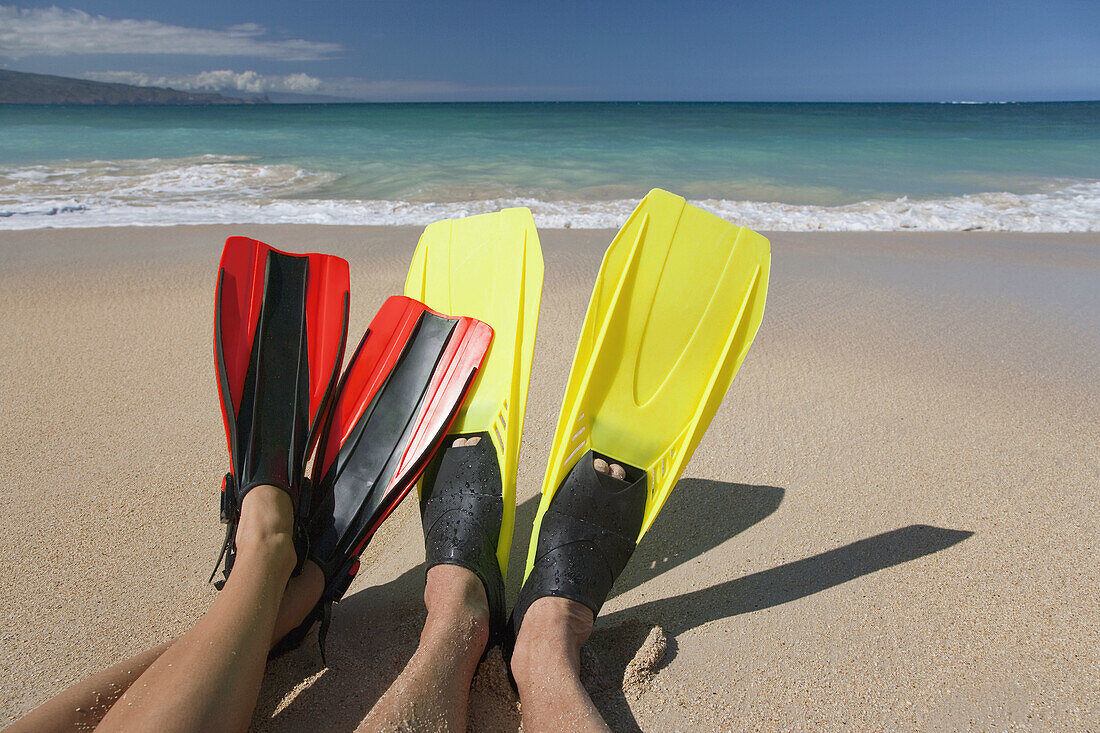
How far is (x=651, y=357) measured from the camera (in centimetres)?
161

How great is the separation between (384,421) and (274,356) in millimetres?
342

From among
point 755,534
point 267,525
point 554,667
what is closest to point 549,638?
point 554,667

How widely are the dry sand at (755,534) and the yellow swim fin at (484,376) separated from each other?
0.56 feet

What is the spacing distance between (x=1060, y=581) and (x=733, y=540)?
2.14 ft

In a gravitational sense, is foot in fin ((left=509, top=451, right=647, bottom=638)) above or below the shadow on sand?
above

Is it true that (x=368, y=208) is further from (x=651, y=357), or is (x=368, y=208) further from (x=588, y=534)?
(x=588, y=534)

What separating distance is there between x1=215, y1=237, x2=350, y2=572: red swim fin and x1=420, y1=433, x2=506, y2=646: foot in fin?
0.27 m

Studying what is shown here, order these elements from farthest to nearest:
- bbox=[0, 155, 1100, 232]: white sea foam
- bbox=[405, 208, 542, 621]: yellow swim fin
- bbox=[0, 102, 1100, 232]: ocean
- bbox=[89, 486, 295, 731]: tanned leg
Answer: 1. bbox=[0, 102, 1100, 232]: ocean
2. bbox=[0, 155, 1100, 232]: white sea foam
3. bbox=[405, 208, 542, 621]: yellow swim fin
4. bbox=[89, 486, 295, 731]: tanned leg

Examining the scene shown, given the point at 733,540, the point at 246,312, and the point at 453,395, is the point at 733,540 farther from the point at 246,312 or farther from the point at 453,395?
the point at 246,312

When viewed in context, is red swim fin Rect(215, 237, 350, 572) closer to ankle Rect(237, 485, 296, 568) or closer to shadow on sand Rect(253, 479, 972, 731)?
ankle Rect(237, 485, 296, 568)

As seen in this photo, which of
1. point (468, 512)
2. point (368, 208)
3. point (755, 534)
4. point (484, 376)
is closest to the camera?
point (468, 512)

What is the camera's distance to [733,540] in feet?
5.08

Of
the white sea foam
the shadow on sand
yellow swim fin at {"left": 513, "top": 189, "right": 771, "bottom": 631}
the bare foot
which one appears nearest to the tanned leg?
the shadow on sand

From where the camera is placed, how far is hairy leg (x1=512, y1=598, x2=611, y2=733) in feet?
3.10
